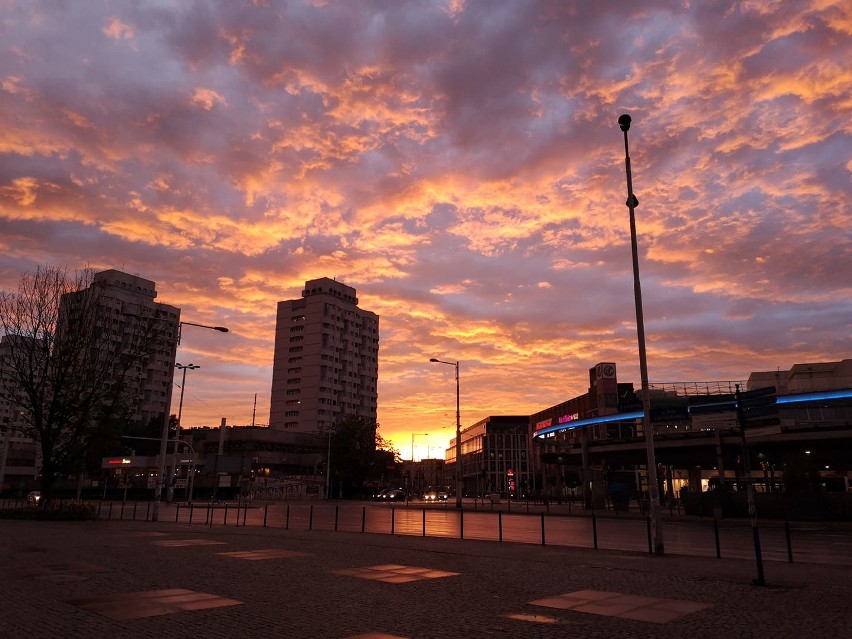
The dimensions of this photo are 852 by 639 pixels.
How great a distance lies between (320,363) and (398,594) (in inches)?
5747

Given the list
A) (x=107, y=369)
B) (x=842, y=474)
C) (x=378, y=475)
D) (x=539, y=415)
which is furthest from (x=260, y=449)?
(x=842, y=474)

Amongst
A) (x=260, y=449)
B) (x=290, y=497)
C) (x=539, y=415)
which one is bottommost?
(x=290, y=497)

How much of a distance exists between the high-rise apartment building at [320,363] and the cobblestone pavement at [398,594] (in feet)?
446

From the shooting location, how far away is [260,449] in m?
114

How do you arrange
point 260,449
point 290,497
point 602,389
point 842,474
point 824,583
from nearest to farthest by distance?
point 824,583 < point 842,474 < point 290,497 < point 602,389 < point 260,449

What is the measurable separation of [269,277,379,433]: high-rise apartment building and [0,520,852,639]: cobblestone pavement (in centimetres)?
13604

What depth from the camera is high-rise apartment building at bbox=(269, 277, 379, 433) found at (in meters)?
152

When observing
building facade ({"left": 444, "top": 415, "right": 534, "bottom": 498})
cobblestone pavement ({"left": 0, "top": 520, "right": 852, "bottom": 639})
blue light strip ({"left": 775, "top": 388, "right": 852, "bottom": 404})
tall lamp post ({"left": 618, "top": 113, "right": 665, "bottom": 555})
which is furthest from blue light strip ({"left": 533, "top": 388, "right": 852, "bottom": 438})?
building facade ({"left": 444, "top": 415, "right": 534, "bottom": 498})

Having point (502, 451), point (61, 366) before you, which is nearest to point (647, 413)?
point (61, 366)

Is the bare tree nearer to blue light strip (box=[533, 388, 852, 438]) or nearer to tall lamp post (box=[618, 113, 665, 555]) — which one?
tall lamp post (box=[618, 113, 665, 555])

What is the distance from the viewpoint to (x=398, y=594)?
1038 cm

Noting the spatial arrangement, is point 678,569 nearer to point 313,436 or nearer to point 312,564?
point 312,564

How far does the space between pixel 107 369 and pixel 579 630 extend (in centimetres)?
3412

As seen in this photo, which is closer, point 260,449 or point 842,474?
point 842,474
